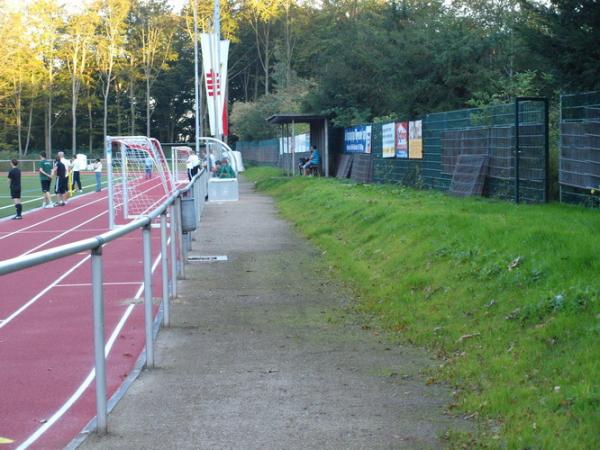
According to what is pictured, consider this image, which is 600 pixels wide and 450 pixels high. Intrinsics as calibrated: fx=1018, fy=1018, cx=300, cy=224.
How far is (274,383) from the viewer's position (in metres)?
7.34

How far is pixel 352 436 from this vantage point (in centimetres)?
584

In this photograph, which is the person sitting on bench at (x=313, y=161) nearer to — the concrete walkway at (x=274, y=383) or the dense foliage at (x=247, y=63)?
the dense foliage at (x=247, y=63)

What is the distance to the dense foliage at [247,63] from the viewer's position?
35656 millimetres

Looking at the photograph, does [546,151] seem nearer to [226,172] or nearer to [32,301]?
[226,172]

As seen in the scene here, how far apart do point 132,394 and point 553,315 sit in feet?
10.3

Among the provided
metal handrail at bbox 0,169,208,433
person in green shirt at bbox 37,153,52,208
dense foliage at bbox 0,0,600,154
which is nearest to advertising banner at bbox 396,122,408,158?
dense foliage at bbox 0,0,600,154

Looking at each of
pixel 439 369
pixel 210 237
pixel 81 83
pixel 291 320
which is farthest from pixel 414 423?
pixel 81 83

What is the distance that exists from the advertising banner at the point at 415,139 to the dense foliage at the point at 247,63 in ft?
21.3

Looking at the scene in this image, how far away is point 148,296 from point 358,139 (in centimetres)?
2730

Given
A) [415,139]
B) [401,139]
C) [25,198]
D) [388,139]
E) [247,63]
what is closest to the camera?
[415,139]

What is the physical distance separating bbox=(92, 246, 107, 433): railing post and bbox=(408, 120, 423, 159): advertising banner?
20257 mm

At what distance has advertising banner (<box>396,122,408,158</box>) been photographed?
89.7ft

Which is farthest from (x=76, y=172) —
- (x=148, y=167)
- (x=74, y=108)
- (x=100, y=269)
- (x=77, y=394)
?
(x=100, y=269)

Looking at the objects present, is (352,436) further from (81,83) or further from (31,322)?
(81,83)
